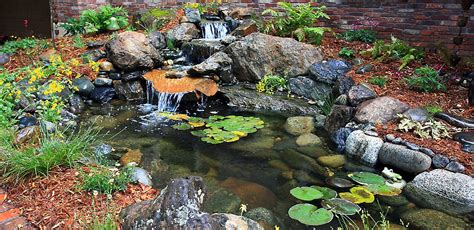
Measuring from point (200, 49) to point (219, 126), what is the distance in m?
2.64

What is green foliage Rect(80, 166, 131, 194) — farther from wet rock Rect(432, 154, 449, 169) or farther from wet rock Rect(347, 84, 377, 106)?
wet rock Rect(347, 84, 377, 106)

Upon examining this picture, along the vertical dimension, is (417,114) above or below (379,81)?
below

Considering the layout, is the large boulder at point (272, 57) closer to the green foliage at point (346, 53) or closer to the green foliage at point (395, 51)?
the green foliage at point (346, 53)

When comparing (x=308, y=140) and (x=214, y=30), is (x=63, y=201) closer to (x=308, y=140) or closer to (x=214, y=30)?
(x=308, y=140)

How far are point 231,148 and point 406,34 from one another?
14.9 feet

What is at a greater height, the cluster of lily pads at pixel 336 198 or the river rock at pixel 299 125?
the river rock at pixel 299 125

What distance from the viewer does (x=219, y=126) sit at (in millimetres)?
5887

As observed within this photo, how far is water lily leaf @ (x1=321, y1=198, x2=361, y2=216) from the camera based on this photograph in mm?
3615

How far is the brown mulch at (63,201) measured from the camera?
2.65 m

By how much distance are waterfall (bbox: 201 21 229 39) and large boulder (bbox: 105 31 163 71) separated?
1645 millimetres

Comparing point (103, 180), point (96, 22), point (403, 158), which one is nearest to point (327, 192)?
point (403, 158)

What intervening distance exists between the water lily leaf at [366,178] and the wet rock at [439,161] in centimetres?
62

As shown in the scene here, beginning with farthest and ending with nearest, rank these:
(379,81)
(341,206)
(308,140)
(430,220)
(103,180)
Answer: (379,81) → (308,140) → (341,206) → (430,220) → (103,180)

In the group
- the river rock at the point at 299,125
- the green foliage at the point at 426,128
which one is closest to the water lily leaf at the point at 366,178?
the green foliage at the point at 426,128
